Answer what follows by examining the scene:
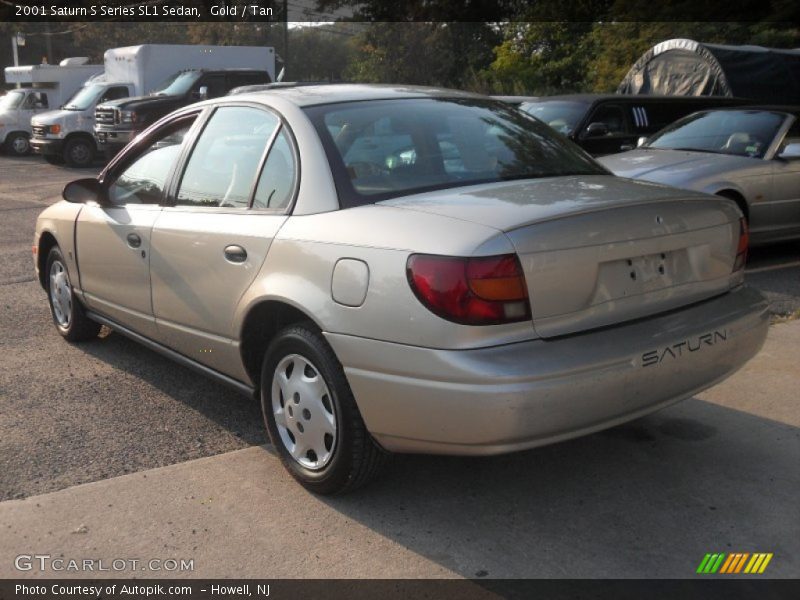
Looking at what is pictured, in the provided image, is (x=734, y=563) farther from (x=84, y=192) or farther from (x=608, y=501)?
(x=84, y=192)

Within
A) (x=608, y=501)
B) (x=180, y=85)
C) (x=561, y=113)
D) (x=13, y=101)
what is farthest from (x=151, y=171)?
(x=13, y=101)

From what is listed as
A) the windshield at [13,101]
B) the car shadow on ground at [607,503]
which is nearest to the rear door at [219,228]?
the car shadow on ground at [607,503]

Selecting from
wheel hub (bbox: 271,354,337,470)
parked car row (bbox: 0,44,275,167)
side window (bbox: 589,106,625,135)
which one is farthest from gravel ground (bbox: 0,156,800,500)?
parked car row (bbox: 0,44,275,167)

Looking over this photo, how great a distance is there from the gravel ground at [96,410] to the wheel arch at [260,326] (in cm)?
49


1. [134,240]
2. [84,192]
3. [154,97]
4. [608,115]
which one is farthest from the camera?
[154,97]

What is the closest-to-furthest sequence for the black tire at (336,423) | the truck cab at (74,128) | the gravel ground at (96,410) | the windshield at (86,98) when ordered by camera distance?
the black tire at (336,423) → the gravel ground at (96,410) → the truck cab at (74,128) → the windshield at (86,98)

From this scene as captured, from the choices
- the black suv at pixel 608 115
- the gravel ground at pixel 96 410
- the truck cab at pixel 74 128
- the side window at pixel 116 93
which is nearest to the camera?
the gravel ground at pixel 96 410

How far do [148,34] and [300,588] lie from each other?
52.2 metres

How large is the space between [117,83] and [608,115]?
50.5 ft

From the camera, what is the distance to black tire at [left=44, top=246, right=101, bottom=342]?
5730 millimetres

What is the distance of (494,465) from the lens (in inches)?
156

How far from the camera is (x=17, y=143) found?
25234 mm

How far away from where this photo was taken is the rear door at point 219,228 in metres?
3.91

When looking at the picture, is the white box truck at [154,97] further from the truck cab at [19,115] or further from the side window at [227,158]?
the side window at [227,158]
